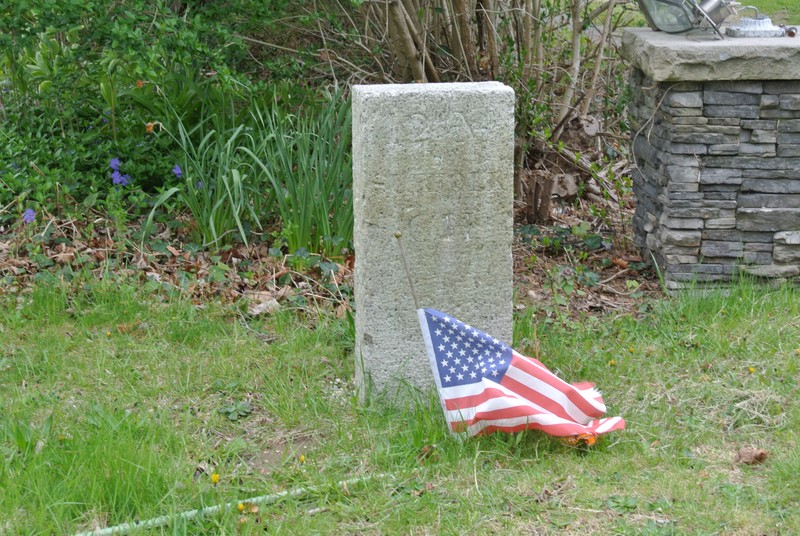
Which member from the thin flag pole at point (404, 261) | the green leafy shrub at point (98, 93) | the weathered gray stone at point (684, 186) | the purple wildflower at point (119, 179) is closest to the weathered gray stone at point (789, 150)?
the weathered gray stone at point (684, 186)

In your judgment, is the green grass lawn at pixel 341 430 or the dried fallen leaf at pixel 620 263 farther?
the dried fallen leaf at pixel 620 263

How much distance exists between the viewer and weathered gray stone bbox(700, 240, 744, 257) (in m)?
4.64

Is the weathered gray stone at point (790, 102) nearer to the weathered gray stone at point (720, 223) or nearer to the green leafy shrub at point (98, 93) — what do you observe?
the weathered gray stone at point (720, 223)

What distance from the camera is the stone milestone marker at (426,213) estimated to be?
3250 mm

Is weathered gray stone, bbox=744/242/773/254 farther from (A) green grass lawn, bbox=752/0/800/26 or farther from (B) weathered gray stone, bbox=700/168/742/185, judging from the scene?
(A) green grass lawn, bbox=752/0/800/26

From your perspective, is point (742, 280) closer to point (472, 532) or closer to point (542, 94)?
point (542, 94)

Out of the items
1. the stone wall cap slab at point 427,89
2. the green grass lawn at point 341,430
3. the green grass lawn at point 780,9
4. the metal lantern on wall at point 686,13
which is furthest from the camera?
the green grass lawn at point 780,9

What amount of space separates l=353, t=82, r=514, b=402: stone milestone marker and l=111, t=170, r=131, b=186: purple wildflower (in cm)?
227

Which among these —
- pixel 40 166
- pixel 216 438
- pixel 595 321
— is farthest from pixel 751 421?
pixel 40 166

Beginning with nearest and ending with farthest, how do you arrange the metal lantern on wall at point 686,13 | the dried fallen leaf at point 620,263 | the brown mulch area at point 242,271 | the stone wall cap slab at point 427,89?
1. the stone wall cap slab at point 427,89
2. the brown mulch area at point 242,271
3. the metal lantern on wall at point 686,13
4. the dried fallen leaf at point 620,263

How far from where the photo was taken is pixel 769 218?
4582mm

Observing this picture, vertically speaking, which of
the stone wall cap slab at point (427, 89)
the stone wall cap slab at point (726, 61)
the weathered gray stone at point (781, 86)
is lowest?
the weathered gray stone at point (781, 86)

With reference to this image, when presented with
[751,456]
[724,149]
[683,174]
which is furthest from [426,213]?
[724,149]

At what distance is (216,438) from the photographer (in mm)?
3336
